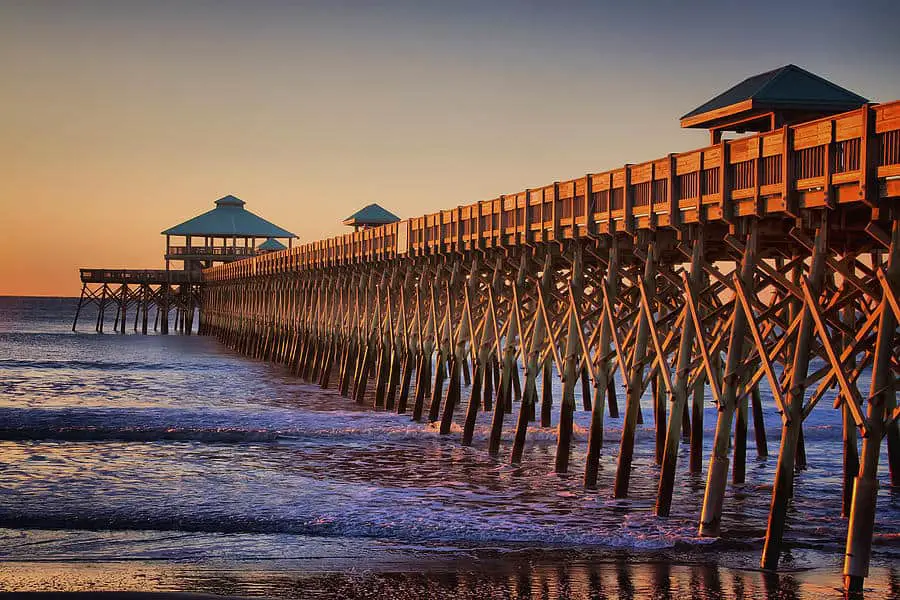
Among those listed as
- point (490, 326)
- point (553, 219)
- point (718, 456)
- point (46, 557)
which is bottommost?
point (46, 557)

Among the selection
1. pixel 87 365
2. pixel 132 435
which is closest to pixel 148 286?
pixel 87 365

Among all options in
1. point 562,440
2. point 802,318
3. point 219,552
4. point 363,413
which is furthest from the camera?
point 363,413

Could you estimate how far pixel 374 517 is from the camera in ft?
44.4

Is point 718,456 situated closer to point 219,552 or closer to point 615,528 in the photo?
point 615,528

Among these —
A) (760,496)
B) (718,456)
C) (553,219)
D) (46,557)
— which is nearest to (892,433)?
(760,496)

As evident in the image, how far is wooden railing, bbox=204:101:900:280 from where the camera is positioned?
10383mm

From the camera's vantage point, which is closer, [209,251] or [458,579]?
[458,579]

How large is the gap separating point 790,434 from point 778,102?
674 cm

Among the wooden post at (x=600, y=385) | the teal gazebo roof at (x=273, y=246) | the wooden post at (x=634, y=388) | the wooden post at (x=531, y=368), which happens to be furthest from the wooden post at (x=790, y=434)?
the teal gazebo roof at (x=273, y=246)

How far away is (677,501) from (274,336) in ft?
105

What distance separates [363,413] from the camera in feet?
86.7

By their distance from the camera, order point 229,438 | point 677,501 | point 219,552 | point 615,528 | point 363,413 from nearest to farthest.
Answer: point 219,552
point 615,528
point 677,501
point 229,438
point 363,413

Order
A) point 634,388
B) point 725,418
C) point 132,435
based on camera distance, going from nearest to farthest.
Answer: point 725,418 < point 634,388 < point 132,435

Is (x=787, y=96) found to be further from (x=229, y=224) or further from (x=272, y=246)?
(x=272, y=246)
